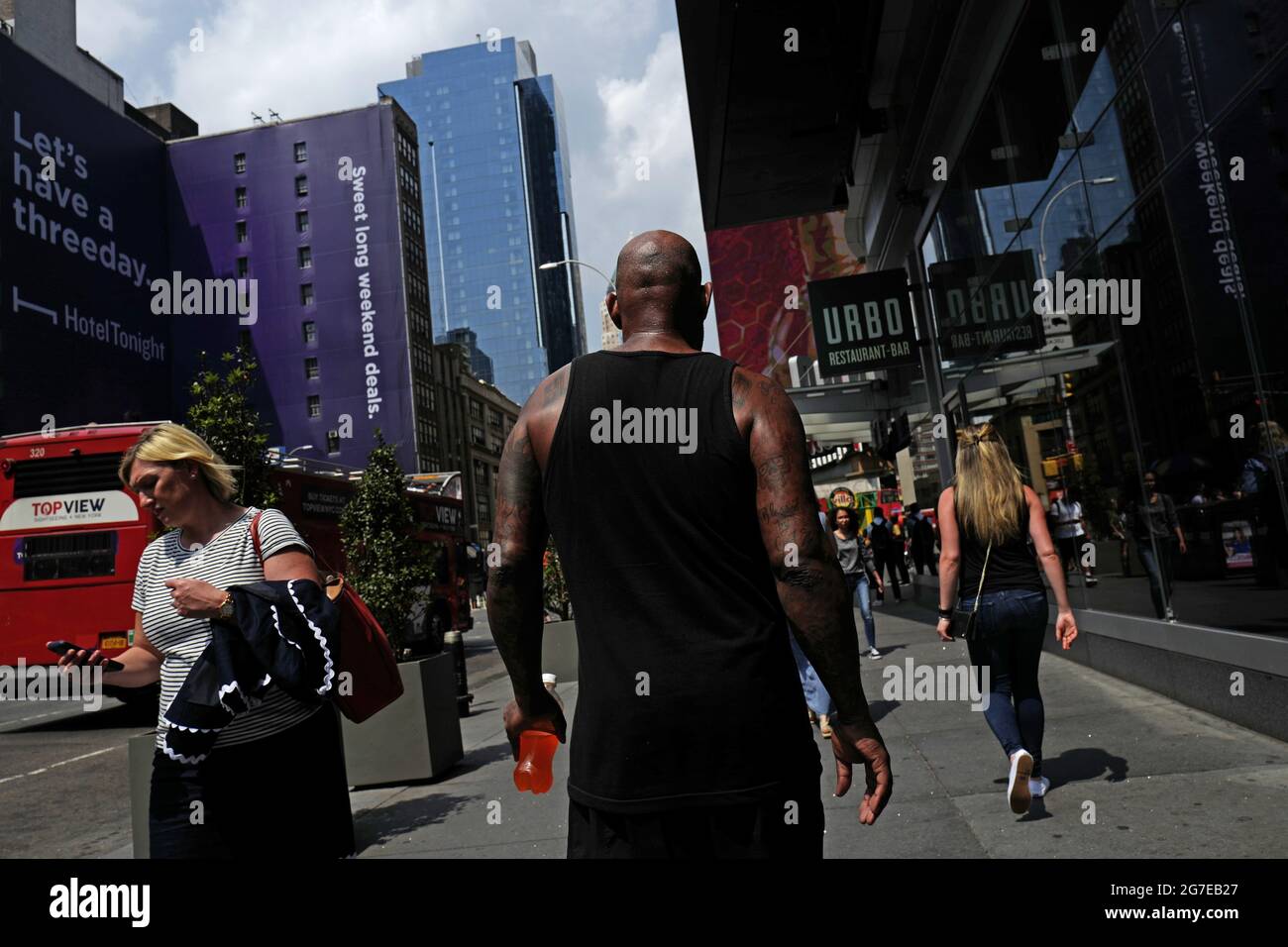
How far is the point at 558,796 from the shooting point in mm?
6145

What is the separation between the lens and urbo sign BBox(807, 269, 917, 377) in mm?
14492

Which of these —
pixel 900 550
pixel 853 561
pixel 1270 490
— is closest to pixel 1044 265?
pixel 853 561

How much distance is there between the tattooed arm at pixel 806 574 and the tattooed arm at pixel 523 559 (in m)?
0.47

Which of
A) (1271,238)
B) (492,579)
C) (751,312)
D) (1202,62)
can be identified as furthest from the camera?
(751,312)

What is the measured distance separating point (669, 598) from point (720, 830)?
470 millimetres

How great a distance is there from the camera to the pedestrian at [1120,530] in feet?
27.1

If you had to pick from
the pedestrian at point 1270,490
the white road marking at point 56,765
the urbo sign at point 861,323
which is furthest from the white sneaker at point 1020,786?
the urbo sign at point 861,323

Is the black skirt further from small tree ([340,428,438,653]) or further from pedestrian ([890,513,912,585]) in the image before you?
pedestrian ([890,513,912,585])

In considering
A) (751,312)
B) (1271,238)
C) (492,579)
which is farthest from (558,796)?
(751,312)

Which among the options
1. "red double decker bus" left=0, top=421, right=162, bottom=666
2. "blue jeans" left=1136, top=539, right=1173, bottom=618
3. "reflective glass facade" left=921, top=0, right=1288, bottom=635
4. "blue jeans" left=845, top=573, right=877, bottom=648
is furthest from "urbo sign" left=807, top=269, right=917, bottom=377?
"red double decker bus" left=0, top=421, right=162, bottom=666

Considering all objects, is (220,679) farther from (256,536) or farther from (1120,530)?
(1120,530)

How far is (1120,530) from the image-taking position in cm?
839
